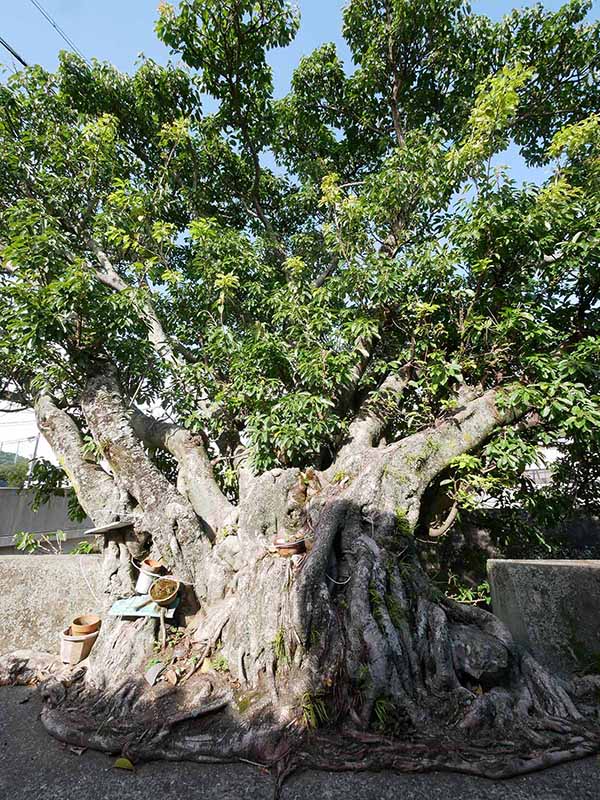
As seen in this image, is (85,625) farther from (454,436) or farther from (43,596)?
(454,436)

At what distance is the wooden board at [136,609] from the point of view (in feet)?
10.8

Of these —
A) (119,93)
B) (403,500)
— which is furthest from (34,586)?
(119,93)

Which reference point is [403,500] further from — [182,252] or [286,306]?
[182,252]

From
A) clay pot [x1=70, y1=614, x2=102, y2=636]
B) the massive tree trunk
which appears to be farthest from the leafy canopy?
clay pot [x1=70, y1=614, x2=102, y2=636]

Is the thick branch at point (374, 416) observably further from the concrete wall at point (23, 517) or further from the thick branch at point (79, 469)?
the concrete wall at point (23, 517)

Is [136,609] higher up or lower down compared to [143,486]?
lower down

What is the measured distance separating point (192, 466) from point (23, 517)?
4.69 m

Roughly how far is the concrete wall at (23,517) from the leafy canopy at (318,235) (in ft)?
10.7

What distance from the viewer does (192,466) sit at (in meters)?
4.58

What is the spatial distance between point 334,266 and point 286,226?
1.74 metres

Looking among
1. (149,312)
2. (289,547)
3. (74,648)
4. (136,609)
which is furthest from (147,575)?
(149,312)

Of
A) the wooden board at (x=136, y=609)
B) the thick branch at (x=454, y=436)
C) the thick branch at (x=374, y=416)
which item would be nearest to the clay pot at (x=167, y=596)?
the wooden board at (x=136, y=609)

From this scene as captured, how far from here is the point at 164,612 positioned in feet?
10.9

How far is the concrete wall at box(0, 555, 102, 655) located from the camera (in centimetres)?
379
